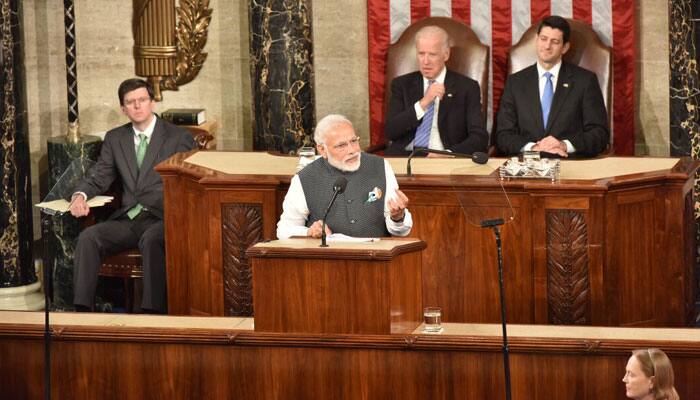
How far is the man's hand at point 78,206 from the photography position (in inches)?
357

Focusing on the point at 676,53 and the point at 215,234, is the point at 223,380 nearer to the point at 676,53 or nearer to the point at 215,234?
the point at 215,234

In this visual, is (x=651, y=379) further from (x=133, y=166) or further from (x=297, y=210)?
(x=133, y=166)

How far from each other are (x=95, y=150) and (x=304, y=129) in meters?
1.34

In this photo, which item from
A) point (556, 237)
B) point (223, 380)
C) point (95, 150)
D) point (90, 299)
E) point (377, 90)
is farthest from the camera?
point (377, 90)

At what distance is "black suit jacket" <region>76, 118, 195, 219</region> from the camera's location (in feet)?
30.4

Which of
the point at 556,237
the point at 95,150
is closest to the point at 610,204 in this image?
the point at 556,237

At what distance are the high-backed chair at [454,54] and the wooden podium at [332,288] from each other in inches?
137

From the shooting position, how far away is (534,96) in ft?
31.1

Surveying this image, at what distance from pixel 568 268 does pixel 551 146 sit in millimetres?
1272

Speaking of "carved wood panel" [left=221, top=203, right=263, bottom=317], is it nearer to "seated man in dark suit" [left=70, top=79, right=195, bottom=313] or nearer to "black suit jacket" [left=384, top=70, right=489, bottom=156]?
"seated man in dark suit" [left=70, top=79, right=195, bottom=313]

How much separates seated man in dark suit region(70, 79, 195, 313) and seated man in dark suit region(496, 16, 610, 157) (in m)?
1.95

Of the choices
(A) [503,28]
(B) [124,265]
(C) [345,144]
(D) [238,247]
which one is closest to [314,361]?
(C) [345,144]

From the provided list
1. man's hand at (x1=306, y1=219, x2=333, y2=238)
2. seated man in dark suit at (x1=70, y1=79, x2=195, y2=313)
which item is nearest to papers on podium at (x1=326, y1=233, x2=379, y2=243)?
man's hand at (x1=306, y1=219, x2=333, y2=238)

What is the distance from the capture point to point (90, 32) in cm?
1091
